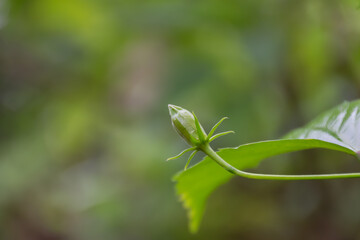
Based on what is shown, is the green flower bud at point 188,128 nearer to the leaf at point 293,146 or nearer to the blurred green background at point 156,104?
the leaf at point 293,146

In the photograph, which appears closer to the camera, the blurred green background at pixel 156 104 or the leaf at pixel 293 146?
the leaf at pixel 293 146

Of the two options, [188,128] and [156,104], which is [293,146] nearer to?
[188,128]

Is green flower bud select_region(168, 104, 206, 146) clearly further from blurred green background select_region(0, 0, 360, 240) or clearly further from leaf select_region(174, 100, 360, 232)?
blurred green background select_region(0, 0, 360, 240)

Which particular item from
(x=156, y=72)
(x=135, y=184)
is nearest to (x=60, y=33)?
(x=156, y=72)

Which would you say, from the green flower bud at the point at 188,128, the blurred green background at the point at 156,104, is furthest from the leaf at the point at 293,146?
the blurred green background at the point at 156,104

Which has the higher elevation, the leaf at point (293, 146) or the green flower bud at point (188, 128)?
the green flower bud at point (188, 128)

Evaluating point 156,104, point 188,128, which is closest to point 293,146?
point 188,128

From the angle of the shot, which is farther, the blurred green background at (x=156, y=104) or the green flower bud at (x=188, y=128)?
the blurred green background at (x=156, y=104)

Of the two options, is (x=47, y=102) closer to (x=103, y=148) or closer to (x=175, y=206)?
(x=103, y=148)
